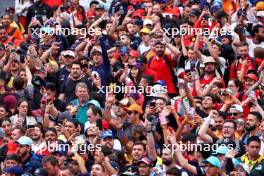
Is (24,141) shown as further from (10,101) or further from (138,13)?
(138,13)

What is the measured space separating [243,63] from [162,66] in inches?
56.2

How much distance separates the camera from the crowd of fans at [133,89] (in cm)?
2533

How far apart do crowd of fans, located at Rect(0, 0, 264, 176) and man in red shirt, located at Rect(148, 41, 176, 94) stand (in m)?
0.02

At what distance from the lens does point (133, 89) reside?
95.0 ft

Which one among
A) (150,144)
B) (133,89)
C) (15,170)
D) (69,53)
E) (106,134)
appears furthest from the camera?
(69,53)

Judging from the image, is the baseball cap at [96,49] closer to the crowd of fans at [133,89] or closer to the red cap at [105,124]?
the crowd of fans at [133,89]

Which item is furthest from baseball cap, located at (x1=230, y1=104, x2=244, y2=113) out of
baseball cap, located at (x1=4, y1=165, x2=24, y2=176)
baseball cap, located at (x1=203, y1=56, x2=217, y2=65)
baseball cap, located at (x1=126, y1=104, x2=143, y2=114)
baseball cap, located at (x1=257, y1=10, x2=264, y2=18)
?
baseball cap, located at (x1=257, y1=10, x2=264, y2=18)

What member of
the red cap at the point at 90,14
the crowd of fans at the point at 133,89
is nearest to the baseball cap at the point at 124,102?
the crowd of fans at the point at 133,89

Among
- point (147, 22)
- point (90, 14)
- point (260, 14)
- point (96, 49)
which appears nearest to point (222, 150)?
point (96, 49)

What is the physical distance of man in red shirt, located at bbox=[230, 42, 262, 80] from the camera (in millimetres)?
29231

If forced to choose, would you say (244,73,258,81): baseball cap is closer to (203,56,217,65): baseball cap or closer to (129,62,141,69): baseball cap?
(203,56,217,65): baseball cap

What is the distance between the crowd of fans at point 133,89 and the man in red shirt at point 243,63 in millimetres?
24

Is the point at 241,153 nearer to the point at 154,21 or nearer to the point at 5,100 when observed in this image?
the point at 5,100

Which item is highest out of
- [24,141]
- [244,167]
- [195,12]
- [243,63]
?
[195,12]
